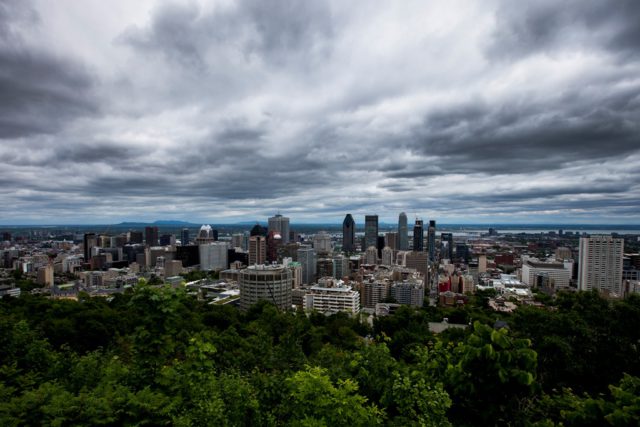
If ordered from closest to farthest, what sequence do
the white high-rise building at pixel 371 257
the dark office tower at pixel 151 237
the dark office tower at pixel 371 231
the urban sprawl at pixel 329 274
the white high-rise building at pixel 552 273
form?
1. the urban sprawl at pixel 329 274
2. the white high-rise building at pixel 552 273
3. the white high-rise building at pixel 371 257
4. the dark office tower at pixel 151 237
5. the dark office tower at pixel 371 231

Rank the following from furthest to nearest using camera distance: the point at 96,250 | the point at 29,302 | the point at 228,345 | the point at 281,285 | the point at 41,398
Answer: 1. the point at 96,250
2. the point at 281,285
3. the point at 29,302
4. the point at 228,345
5. the point at 41,398

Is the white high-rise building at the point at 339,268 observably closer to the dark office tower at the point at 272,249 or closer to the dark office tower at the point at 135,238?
the dark office tower at the point at 272,249

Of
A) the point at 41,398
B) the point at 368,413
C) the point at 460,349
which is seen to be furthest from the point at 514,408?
the point at 41,398

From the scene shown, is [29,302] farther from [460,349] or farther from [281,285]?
[460,349]

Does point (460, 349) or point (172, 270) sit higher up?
point (460, 349)

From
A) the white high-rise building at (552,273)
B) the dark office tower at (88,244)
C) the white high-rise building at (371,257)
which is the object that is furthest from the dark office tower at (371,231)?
the dark office tower at (88,244)
